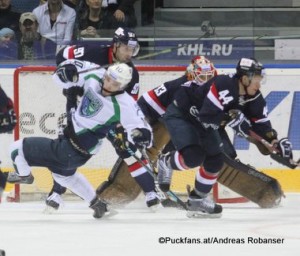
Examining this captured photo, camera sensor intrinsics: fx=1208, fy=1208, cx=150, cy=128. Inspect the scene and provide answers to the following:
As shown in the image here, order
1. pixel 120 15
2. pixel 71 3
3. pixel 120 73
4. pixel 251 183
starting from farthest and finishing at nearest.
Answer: pixel 71 3
pixel 120 15
pixel 251 183
pixel 120 73

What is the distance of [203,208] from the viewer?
23.9 feet

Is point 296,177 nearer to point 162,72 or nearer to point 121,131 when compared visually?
point 162,72

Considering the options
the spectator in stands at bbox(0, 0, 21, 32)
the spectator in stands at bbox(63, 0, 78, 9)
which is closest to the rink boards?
the spectator in stands at bbox(0, 0, 21, 32)

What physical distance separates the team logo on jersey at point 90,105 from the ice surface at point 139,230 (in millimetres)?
637

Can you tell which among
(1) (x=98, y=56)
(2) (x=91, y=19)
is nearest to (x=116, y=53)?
(1) (x=98, y=56)

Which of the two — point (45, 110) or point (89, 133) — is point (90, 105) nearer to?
point (89, 133)

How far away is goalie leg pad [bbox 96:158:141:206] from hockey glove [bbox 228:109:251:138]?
0.91 metres

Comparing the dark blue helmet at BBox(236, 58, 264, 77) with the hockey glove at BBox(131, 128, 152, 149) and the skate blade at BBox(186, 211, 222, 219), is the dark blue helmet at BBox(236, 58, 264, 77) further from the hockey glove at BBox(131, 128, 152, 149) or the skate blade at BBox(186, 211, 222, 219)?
the skate blade at BBox(186, 211, 222, 219)

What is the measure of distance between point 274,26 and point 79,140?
2.54 meters

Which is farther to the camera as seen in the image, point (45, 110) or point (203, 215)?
point (45, 110)

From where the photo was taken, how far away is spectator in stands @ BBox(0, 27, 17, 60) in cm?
889

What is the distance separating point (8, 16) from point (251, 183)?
8.84ft

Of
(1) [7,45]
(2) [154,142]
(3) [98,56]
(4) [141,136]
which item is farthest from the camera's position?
(1) [7,45]

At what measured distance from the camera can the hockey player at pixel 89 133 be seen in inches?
274
